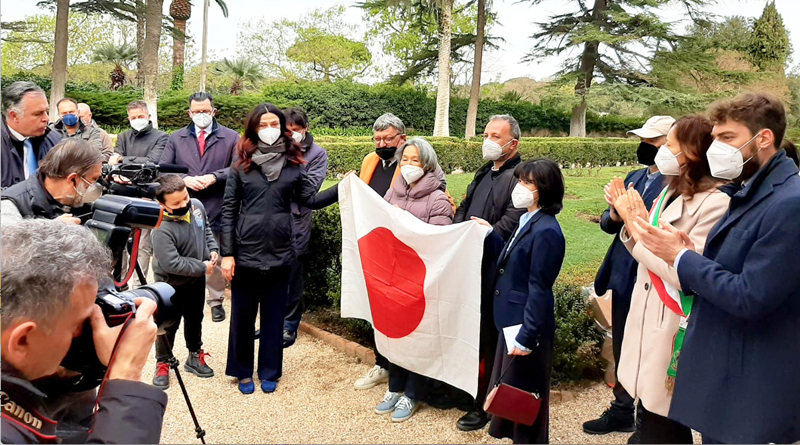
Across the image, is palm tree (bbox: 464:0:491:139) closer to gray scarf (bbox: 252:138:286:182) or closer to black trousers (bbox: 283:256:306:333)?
black trousers (bbox: 283:256:306:333)

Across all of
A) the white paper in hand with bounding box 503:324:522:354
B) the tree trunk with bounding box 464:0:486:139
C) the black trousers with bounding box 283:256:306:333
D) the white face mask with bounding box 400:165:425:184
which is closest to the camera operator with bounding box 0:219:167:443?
the white paper in hand with bounding box 503:324:522:354

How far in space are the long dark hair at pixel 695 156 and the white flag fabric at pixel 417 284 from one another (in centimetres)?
114

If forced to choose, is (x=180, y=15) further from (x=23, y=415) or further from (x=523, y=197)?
(x=23, y=415)

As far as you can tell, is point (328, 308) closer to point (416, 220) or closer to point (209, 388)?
point (209, 388)

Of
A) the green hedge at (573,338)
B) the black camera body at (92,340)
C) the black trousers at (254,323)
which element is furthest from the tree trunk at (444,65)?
the black camera body at (92,340)

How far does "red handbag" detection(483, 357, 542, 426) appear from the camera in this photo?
308cm

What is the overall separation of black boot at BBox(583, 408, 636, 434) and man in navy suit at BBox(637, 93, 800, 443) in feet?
4.49

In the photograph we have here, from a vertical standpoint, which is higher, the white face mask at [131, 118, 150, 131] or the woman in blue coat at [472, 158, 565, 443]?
the white face mask at [131, 118, 150, 131]

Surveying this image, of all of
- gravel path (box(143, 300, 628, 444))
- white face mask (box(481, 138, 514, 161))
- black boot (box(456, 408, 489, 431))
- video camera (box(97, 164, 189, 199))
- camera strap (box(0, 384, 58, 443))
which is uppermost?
white face mask (box(481, 138, 514, 161))

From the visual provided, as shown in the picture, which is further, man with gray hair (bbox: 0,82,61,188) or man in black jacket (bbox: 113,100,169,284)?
man in black jacket (bbox: 113,100,169,284)

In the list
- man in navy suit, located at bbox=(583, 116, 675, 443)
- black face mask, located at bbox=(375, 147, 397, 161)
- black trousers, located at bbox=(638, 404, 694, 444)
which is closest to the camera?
black trousers, located at bbox=(638, 404, 694, 444)

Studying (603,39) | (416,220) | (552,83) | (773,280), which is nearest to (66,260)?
(773,280)

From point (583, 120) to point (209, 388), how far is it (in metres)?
30.5

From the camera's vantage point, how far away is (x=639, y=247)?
2.89m
